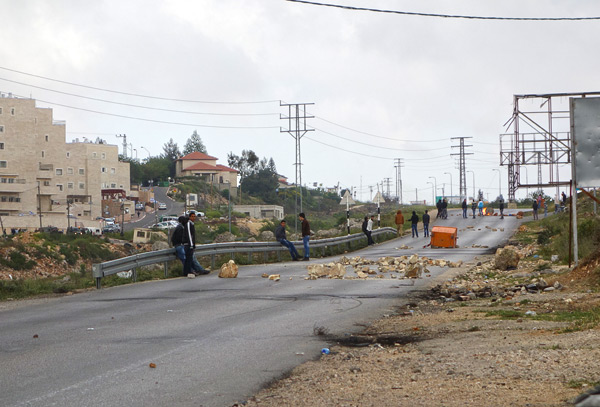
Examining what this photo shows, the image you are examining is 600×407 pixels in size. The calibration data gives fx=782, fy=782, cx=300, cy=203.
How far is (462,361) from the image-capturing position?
332 inches

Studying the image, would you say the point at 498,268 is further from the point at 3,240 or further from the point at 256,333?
the point at 3,240

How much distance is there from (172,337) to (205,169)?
17034 cm

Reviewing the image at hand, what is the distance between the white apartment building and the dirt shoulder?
306ft

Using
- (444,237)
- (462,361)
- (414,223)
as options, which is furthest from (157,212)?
(462,361)

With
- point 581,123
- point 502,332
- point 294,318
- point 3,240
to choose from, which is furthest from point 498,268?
point 3,240

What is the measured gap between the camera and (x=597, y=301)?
13.4 meters

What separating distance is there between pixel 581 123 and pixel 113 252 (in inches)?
2352

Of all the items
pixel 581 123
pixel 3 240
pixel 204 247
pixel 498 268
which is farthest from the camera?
pixel 3 240

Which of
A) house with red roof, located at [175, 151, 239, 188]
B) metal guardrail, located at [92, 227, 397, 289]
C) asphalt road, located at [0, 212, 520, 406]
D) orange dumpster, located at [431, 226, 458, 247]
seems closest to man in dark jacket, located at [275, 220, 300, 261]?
metal guardrail, located at [92, 227, 397, 289]

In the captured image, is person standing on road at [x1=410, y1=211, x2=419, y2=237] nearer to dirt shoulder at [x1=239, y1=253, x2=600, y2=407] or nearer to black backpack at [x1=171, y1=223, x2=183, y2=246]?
black backpack at [x1=171, y1=223, x2=183, y2=246]

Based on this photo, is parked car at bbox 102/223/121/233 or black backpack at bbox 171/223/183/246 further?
parked car at bbox 102/223/121/233

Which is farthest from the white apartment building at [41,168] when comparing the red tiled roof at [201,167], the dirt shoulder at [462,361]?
the dirt shoulder at [462,361]

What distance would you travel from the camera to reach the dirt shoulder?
6.71m

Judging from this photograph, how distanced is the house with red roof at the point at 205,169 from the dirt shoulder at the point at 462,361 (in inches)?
6467
